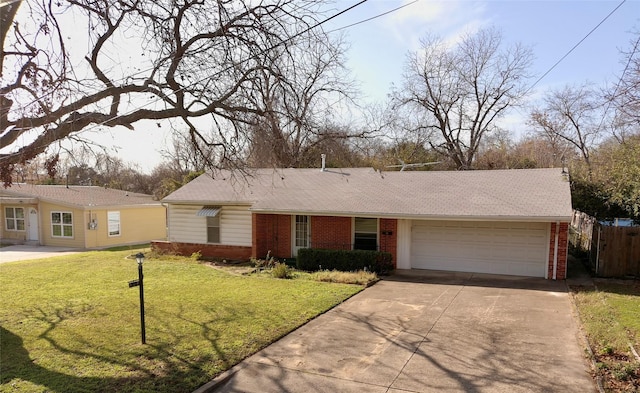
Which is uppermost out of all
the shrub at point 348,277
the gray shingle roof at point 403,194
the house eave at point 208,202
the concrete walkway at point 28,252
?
the gray shingle roof at point 403,194

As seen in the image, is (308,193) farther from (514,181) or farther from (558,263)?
(558,263)

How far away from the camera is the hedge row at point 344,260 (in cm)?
1393

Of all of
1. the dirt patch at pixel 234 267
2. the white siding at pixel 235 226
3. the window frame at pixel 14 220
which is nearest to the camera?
the dirt patch at pixel 234 267

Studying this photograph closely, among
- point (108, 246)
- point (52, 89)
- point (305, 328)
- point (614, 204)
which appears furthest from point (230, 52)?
point (108, 246)

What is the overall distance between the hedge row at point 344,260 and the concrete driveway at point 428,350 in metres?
3.17

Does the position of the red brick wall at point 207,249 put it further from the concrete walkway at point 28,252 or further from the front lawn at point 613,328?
the front lawn at point 613,328

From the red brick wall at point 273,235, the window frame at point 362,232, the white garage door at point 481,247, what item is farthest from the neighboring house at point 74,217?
the white garage door at point 481,247

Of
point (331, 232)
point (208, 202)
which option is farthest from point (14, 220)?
point (331, 232)

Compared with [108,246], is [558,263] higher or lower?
higher

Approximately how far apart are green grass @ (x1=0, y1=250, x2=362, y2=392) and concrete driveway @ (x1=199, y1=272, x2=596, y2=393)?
1.99ft

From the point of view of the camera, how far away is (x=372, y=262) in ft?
45.7

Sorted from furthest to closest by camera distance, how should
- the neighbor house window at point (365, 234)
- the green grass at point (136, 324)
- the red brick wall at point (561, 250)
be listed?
1. the neighbor house window at point (365, 234)
2. the red brick wall at point (561, 250)
3. the green grass at point (136, 324)

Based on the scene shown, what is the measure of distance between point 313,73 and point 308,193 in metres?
8.97

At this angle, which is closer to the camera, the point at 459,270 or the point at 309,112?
the point at 309,112
